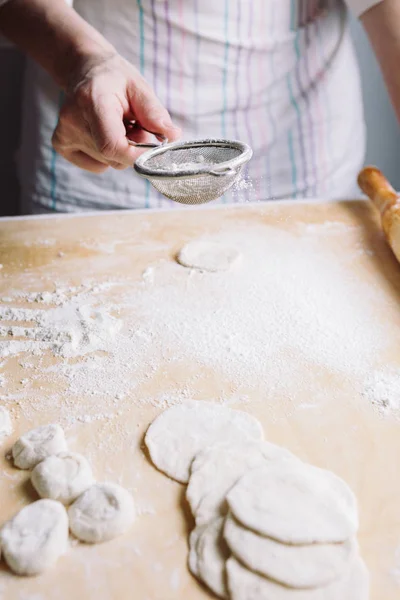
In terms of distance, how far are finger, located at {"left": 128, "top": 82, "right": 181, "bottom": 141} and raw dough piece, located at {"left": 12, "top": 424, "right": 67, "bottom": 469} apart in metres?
0.73

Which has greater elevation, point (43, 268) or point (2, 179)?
point (43, 268)

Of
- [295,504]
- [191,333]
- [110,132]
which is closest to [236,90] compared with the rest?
[110,132]

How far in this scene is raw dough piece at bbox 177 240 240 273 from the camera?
1.41 metres

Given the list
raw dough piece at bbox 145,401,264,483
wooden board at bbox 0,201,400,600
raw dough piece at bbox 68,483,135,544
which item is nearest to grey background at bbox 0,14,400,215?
wooden board at bbox 0,201,400,600

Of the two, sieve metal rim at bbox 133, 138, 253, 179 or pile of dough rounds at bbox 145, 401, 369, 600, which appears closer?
pile of dough rounds at bbox 145, 401, 369, 600

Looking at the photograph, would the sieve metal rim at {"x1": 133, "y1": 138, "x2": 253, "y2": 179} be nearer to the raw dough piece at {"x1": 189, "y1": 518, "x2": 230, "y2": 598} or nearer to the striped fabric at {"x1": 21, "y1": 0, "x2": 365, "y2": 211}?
the striped fabric at {"x1": 21, "y1": 0, "x2": 365, "y2": 211}

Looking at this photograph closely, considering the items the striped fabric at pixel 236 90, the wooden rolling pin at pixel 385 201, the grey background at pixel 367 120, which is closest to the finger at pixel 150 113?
the striped fabric at pixel 236 90

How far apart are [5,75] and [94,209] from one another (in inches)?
48.3

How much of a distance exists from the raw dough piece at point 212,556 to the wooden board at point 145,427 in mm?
19

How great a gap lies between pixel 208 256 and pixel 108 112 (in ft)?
1.36

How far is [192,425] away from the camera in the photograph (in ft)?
3.20

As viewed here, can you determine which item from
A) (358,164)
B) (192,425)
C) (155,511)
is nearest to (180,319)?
(192,425)

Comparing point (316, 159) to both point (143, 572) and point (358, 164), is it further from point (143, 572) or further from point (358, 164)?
point (143, 572)

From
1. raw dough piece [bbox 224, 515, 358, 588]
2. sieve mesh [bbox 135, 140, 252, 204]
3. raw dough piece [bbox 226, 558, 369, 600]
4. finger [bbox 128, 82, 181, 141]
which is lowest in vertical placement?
raw dough piece [bbox 226, 558, 369, 600]
